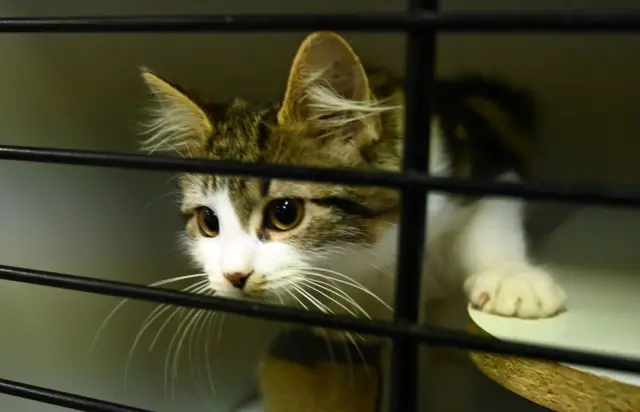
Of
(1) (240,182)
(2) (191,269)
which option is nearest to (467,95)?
(1) (240,182)

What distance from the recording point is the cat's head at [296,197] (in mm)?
761

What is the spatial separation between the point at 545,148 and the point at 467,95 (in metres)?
0.15

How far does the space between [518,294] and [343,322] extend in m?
→ 0.25

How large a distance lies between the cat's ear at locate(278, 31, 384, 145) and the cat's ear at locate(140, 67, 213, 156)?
0.12 m

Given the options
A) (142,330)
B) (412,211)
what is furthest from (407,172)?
(142,330)

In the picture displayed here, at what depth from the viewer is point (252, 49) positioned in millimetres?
986

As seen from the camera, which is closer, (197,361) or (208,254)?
(208,254)

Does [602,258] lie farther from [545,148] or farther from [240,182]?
[240,182]

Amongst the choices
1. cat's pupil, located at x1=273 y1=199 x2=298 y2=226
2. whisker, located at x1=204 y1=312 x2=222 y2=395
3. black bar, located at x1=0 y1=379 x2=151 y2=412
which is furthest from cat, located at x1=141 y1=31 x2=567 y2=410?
black bar, located at x1=0 y1=379 x2=151 y2=412

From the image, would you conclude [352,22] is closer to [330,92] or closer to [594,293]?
[330,92]

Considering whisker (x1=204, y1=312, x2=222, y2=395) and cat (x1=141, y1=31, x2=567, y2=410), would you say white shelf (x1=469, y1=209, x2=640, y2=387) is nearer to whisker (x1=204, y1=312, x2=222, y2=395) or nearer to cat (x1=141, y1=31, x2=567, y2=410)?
cat (x1=141, y1=31, x2=567, y2=410)

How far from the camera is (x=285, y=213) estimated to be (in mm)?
804

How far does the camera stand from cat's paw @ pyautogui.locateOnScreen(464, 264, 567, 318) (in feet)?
2.12

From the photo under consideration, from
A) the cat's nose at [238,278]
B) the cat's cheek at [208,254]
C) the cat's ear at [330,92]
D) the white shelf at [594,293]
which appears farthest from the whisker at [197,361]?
the white shelf at [594,293]
